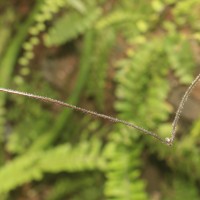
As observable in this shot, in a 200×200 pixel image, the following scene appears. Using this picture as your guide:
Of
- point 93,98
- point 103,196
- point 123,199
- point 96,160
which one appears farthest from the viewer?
point 93,98

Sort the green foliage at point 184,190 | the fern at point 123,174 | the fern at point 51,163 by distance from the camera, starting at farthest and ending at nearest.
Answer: the fern at point 51,163 → the green foliage at point 184,190 → the fern at point 123,174

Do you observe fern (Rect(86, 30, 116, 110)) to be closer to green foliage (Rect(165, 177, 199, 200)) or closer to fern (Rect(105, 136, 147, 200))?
fern (Rect(105, 136, 147, 200))

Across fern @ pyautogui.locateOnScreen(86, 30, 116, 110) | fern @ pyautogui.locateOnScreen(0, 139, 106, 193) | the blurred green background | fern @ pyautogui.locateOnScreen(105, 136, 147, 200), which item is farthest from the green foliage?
fern @ pyautogui.locateOnScreen(86, 30, 116, 110)

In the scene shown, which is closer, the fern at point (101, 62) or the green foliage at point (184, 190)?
the green foliage at point (184, 190)

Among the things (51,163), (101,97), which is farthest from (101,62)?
(51,163)

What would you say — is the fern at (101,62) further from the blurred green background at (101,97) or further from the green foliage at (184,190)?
the green foliage at (184,190)

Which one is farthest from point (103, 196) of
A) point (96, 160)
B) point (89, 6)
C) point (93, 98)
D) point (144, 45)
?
point (89, 6)

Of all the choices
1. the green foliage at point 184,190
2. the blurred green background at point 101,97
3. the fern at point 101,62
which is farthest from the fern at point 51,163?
the green foliage at point 184,190

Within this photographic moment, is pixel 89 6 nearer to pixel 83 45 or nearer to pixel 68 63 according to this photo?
pixel 83 45

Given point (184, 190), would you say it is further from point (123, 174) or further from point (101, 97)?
point (101, 97)
